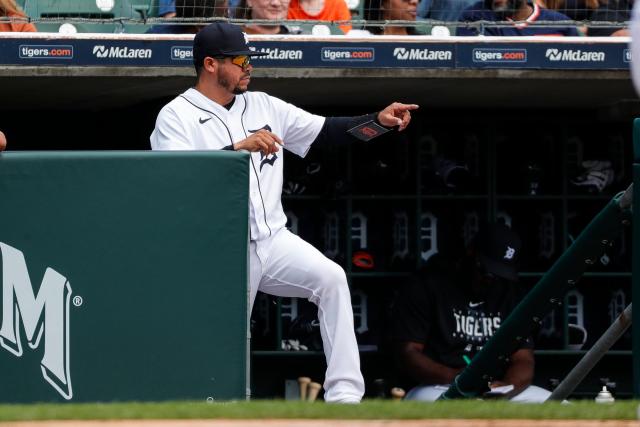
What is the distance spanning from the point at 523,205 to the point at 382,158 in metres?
1.06

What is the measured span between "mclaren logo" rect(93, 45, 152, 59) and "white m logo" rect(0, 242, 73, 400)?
248cm

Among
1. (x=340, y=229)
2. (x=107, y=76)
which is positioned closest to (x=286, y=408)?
(x=107, y=76)

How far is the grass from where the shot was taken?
175 inches

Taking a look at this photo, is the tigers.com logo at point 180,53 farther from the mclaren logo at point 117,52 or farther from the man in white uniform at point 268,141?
the man in white uniform at point 268,141

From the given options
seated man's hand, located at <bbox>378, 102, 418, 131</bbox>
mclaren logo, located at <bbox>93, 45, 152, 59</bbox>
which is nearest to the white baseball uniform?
seated man's hand, located at <bbox>378, 102, 418, 131</bbox>

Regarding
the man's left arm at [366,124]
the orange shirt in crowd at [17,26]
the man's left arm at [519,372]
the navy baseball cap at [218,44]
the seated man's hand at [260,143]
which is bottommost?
the man's left arm at [519,372]

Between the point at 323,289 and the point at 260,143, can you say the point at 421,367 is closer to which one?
the point at 323,289

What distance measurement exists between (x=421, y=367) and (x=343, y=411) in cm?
424

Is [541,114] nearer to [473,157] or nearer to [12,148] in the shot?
[473,157]

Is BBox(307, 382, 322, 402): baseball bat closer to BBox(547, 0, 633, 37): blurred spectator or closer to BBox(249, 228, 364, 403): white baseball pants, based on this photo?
BBox(249, 228, 364, 403): white baseball pants

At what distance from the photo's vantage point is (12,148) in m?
9.68

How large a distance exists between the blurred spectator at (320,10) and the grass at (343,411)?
4512 mm

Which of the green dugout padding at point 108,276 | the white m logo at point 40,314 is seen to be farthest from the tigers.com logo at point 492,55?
the white m logo at point 40,314

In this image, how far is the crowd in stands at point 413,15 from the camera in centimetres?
865
